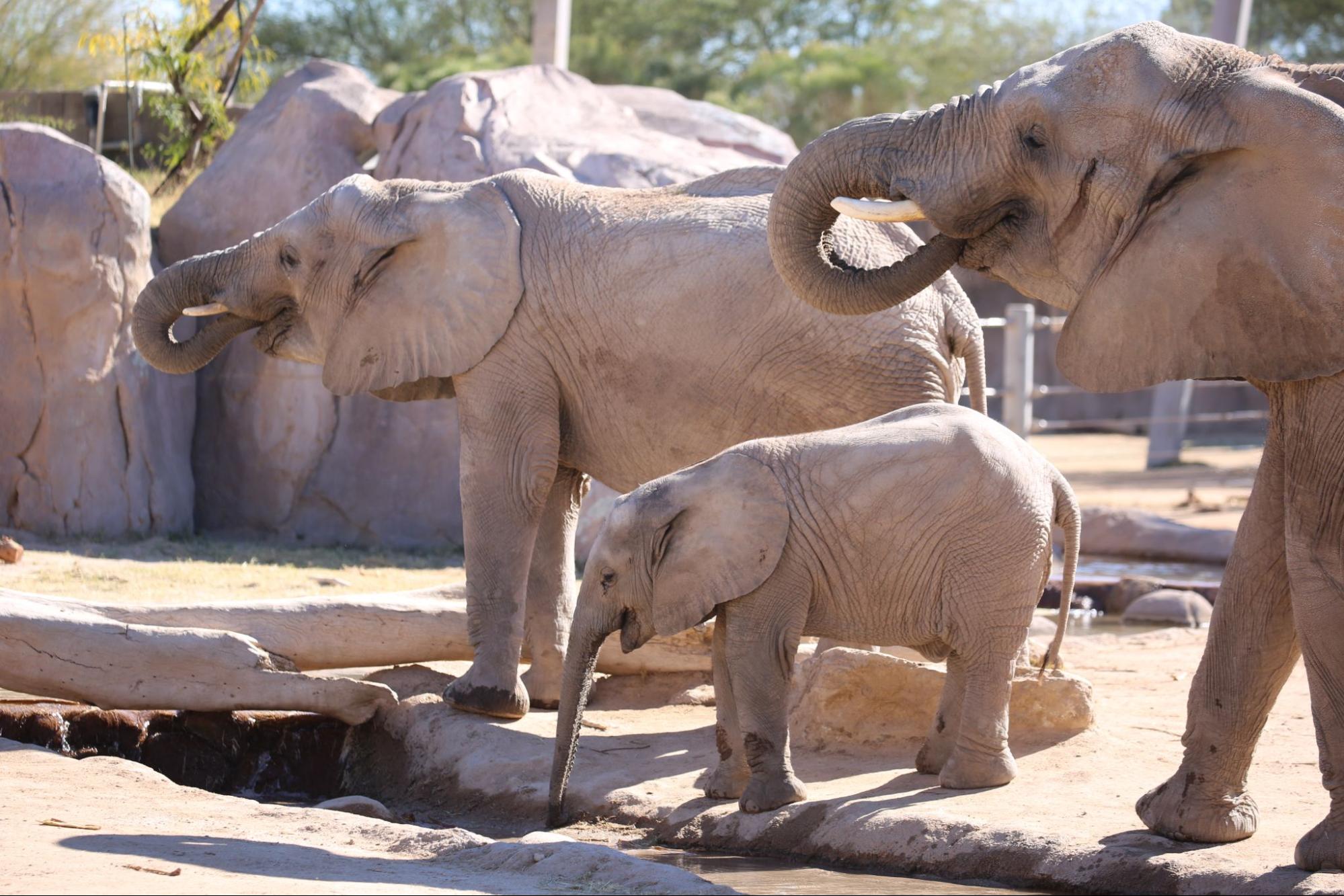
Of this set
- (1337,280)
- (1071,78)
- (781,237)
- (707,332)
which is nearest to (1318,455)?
(1337,280)

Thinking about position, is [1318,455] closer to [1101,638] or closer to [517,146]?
[1101,638]

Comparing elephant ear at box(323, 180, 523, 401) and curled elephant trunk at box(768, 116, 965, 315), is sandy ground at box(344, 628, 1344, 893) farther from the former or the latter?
curled elephant trunk at box(768, 116, 965, 315)

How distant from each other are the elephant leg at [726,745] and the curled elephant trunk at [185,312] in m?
2.49

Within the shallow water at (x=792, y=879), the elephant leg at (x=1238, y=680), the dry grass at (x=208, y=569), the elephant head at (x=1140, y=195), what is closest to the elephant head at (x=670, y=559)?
the shallow water at (x=792, y=879)

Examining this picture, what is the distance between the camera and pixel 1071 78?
385cm

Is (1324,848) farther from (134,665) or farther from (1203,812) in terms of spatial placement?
(134,665)

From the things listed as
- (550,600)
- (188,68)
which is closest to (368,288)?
(550,600)

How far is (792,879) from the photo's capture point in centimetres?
460

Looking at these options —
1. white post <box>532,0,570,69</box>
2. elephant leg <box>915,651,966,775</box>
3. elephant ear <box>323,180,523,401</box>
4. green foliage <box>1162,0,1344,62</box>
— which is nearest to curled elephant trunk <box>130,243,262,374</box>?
elephant ear <box>323,180,523,401</box>

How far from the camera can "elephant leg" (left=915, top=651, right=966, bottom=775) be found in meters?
5.41

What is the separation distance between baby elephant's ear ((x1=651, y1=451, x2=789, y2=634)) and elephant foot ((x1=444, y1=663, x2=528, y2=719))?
4.49 feet

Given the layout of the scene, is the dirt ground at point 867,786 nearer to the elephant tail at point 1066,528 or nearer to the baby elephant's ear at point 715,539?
the elephant tail at point 1066,528

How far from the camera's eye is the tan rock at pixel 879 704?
5852 mm

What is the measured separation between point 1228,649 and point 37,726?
4.10m
